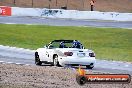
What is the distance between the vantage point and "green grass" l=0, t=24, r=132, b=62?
32403 millimetres

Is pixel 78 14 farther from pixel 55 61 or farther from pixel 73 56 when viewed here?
pixel 73 56

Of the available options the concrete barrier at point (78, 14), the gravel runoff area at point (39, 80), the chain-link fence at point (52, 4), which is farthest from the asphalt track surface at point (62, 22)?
the gravel runoff area at point (39, 80)

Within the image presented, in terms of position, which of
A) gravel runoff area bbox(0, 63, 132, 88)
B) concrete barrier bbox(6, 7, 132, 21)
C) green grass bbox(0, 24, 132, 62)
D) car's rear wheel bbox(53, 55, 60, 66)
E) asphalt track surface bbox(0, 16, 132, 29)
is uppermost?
gravel runoff area bbox(0, 63, 132, 88)

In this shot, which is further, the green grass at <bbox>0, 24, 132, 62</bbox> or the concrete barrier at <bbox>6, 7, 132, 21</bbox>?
the concrete barrier at <bbox>6, 7, 132, 21</bbox>

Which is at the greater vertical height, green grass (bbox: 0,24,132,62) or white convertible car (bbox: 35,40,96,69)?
white convertible car (bbox: 35,40,96,69)

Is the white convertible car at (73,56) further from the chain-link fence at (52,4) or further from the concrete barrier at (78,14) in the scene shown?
the chain-link fence at (52,4)

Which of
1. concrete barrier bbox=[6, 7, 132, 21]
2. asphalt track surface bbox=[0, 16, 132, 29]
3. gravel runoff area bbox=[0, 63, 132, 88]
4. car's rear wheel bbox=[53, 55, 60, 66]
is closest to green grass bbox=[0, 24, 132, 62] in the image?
asphalt track surface bbox=[0, 16, 132, 29]

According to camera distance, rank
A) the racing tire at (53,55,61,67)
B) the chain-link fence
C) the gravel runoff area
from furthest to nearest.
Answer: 1. the chain-link fence
2. the racing tire at (53,55,61,67)
3. the gravel runoff area

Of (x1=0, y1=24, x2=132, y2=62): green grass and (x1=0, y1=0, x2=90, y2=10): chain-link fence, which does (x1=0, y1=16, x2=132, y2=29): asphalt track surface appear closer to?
(x1=0, y1=24, x2=132, y2=62): green grass

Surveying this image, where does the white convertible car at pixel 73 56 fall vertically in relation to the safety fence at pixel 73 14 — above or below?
above

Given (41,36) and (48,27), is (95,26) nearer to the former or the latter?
(48,27)

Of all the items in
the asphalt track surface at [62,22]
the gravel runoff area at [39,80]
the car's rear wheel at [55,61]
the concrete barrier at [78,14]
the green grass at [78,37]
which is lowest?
the green grass at [78,37]

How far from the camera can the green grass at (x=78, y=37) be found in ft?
106

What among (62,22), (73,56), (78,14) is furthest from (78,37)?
(73,56)
